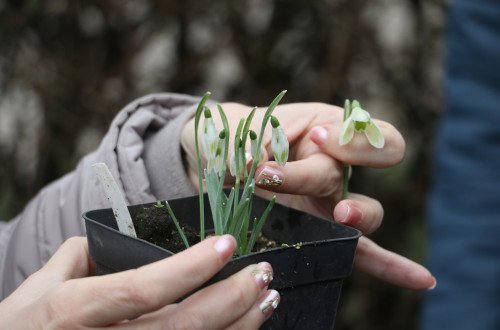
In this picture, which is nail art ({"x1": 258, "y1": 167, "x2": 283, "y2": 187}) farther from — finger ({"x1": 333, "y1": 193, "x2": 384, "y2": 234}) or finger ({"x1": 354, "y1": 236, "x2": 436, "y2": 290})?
finger ({"x1": 354, "y1": 236, "x2": 436, "y2": 290})

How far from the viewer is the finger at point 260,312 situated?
1.94 feet

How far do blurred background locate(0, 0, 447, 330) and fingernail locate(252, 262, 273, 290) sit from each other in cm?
172

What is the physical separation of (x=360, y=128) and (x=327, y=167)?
10 cm

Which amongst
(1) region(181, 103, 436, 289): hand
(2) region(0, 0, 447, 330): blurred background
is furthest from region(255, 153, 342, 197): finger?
(2) region(0, 0, 447, 330): blurred background

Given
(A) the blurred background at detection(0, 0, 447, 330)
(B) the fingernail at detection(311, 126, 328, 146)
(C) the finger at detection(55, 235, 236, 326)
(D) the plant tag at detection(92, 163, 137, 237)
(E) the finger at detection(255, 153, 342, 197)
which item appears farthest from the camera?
(A) the blurred background at detection(0, 0, 447, 330)

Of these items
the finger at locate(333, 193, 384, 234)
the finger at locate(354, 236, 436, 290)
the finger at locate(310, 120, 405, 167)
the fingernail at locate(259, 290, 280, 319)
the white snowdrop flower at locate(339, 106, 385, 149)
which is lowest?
the finger at locate(354, 236, 436, 290)

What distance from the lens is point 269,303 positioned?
0.60 metres

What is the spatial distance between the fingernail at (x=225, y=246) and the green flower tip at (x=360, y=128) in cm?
28

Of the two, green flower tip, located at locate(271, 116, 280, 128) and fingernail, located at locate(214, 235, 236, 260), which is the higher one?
green flower tip, located at locate(271, 116, 280, 128)

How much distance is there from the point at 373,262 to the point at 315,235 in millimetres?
229

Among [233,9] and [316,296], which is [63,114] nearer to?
[233,9]

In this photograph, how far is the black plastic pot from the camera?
599mm

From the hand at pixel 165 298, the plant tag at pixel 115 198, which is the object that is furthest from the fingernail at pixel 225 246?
the plant tag at pixel 115 198

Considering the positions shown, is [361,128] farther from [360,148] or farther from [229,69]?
[229,69]
